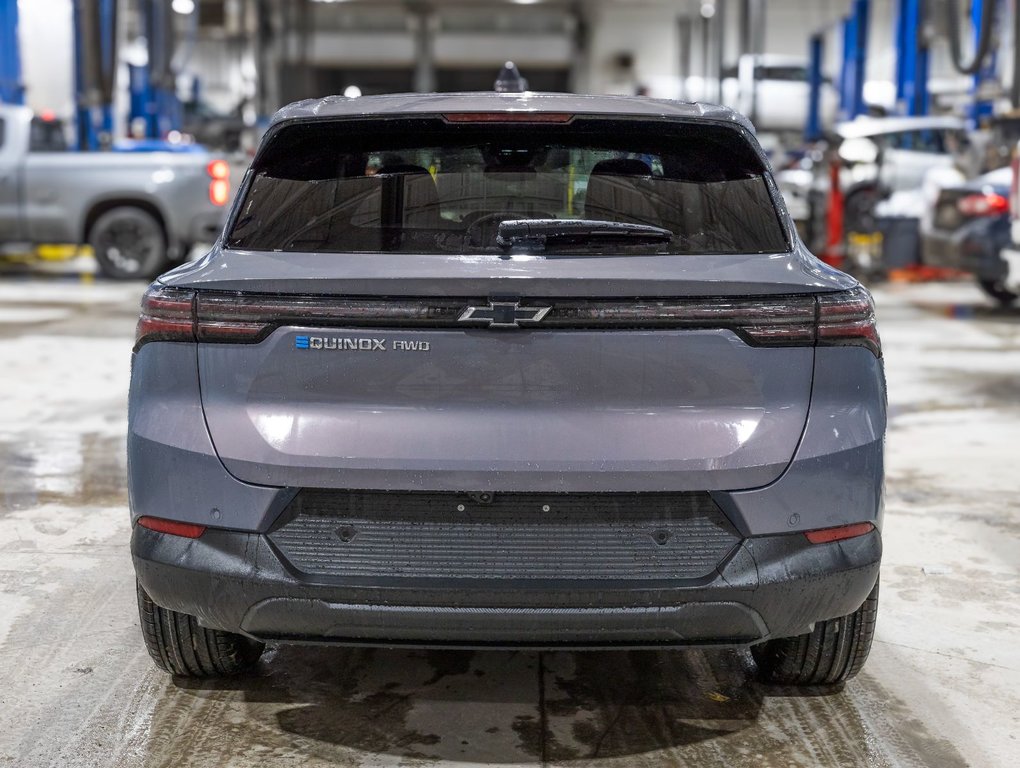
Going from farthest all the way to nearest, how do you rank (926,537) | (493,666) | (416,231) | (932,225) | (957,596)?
(932,225), (926,537), (957,596), (493,666), (416,231)

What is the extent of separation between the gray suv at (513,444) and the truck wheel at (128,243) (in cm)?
1285

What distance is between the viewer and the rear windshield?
3285mm

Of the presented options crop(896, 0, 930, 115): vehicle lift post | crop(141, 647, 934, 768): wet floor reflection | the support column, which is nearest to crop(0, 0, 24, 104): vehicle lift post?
crop(896, 0, 930, 115): vehicle lift post

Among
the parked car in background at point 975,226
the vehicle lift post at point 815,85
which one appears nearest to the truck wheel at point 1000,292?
the parked car in background at point 975,226

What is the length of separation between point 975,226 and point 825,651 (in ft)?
33.0

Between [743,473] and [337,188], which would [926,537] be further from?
[337,188]

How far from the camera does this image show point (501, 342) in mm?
2957

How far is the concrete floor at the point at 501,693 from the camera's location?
3.33 metres

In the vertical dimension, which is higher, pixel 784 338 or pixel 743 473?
pixel 784 338

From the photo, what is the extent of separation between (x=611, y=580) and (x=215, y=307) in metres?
1.04

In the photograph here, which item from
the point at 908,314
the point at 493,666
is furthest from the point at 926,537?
the point at 908,314

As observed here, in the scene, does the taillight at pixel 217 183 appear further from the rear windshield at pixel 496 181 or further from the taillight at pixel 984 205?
the rear windshield at pixel 496 181

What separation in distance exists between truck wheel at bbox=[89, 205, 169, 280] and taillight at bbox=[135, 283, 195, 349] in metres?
12.8

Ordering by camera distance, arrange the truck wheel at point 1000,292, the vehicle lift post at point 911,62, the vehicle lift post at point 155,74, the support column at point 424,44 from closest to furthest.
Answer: the truck wheel at point 1000,292
the vehicle lift post at point 911,62
the vehicle lift post at point 155,74
the support column at point 424,44
